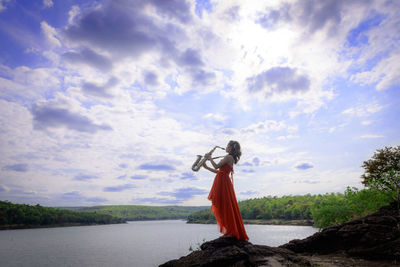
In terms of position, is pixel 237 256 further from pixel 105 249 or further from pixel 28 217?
pixel 28 217

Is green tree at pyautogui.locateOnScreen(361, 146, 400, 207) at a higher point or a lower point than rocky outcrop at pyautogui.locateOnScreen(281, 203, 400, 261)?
higher

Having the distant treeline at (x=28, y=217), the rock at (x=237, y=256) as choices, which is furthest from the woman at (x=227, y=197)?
the distant treeline at (x=28, y=217)

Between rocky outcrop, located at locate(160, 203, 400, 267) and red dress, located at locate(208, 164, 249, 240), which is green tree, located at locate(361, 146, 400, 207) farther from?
red dress, located at locate(208, 164, 249, 240)

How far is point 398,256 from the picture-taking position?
368 inches

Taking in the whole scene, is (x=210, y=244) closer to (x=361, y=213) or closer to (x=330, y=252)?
(x=330, y=252)

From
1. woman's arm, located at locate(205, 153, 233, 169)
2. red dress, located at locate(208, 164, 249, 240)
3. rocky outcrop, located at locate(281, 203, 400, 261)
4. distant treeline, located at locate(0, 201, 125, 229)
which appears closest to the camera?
red dress, located at locate(208, 164, 249, 240)

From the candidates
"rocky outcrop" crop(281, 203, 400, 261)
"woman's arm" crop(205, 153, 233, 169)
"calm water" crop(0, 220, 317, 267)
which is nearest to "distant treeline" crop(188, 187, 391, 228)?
"calm water" crop(0, 220, 317, 267)

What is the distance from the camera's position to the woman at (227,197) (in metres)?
9.41

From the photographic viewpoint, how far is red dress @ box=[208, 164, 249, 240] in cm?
941

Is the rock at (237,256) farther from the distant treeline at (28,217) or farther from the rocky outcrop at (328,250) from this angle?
the distant treeline at (28,217)

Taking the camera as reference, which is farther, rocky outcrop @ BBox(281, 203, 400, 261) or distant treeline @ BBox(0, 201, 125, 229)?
distant treeline @ BBox(0, 201, 125, 229)

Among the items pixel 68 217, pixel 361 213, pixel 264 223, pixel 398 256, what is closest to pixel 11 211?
pixel 68 217

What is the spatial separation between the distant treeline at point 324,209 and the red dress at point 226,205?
1872cm

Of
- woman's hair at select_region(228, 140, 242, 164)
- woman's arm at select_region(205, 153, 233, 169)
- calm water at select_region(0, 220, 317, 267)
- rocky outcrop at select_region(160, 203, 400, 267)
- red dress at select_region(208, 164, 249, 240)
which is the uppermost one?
woman's hair at select_region(228, 140, 242, 164)
